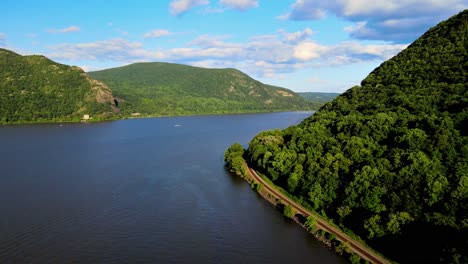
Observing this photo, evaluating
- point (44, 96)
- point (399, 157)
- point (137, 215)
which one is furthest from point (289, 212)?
point (44, 96)

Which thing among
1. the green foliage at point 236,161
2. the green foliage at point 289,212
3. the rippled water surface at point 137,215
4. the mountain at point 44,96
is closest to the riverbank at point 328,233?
the green foliage at point 289,212

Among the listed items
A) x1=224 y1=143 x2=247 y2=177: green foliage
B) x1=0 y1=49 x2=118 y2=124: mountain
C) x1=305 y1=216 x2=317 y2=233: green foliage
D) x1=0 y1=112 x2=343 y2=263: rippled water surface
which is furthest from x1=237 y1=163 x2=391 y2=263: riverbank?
x1=0 y1=49 x2=118 y2=124: mountain

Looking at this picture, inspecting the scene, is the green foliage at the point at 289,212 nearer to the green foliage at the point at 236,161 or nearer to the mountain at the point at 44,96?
the green foliage at the point at 236,161

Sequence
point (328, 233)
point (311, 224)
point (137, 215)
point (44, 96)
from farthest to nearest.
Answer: point (44, 96) → point (137, 215) → point (311, 224) → point (328, 233)

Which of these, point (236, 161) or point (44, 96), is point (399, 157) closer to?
point (236, 161)

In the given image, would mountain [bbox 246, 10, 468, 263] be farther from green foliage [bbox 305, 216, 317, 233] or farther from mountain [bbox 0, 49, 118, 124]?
mountain [bbox 0, 49, 118, 124]

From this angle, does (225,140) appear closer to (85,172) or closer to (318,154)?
(85,172)

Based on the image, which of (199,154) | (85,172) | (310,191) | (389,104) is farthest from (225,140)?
(310,191)
